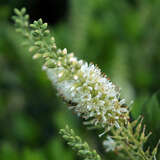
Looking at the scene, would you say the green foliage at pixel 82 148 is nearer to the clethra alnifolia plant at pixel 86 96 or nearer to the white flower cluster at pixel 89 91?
the clethra alnifolia plant at pixel 86 96

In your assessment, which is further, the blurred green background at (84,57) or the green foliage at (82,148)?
the blurred green background at (84,57)

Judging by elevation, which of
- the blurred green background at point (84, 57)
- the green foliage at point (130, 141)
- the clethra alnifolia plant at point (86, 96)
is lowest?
the green foliage at point (130, 141)

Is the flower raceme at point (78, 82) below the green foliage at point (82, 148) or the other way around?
the other way around

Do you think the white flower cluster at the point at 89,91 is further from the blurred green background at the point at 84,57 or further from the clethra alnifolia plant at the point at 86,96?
the blurred green background at the point at 84,57

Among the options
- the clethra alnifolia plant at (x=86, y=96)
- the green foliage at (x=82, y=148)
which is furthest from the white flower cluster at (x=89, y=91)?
the green foliage at (x=82, y=148)

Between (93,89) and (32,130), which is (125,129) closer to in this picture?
(93,89)

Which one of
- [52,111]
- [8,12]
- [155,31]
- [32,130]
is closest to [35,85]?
[52,111]

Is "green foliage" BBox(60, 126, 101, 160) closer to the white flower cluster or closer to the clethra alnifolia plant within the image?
the clethra alnifolia plant

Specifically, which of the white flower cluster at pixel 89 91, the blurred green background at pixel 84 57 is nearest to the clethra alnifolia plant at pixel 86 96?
the white flower cluster at pixel 89 91

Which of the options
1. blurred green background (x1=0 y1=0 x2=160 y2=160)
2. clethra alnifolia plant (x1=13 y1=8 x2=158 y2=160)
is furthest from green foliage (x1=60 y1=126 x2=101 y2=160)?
blurred green background (x1=0 y1=0 x2=160 y2=160)
